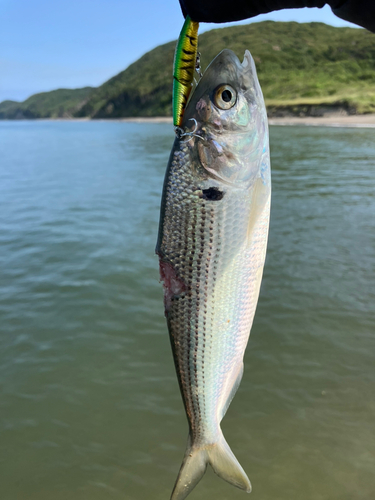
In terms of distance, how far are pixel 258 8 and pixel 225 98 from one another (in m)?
0.41

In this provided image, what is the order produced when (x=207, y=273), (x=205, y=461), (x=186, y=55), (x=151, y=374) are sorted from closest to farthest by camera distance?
(x=186, y=55), (x=207, y=273), (x=205, y=461), (x=151, y=374)

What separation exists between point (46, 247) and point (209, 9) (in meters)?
8.19

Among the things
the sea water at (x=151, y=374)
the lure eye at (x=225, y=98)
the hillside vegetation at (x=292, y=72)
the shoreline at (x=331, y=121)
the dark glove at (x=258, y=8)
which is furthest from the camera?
the hillside vegetation at (x=292, y=72)

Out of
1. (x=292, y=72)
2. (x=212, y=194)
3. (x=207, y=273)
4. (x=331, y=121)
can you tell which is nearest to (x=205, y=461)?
(x=207, y=273)

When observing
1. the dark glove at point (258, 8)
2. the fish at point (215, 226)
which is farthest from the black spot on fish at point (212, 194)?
the dark glove at point (258, 8)

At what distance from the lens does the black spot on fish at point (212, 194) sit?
1.84 meters

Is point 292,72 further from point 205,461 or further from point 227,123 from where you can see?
point 205,461

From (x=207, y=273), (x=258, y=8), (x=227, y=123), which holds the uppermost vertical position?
(x=258, y=8)

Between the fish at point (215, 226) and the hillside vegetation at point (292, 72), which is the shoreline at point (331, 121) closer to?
the hillside vegetation at point (292, 72)

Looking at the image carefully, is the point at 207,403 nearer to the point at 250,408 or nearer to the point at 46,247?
the point at 250,408

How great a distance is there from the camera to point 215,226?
6.12 ft

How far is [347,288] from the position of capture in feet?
20.6

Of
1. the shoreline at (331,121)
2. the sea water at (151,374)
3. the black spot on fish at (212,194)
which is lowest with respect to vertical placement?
the sea water at (151,374)

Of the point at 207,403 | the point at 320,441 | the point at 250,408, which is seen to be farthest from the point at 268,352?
the point at 207,403
